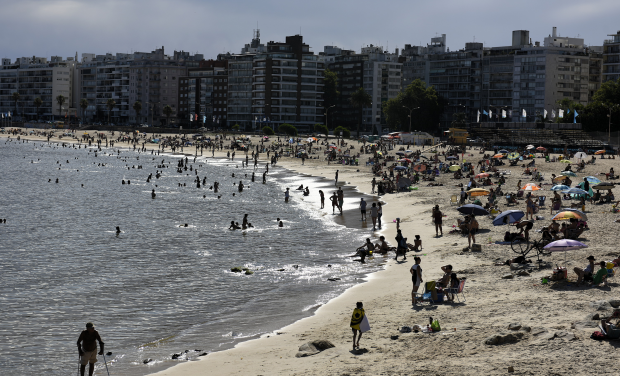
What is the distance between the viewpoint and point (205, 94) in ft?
612

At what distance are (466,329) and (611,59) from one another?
138430 mm

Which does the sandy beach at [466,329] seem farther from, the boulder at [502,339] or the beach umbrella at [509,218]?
the beach umbrella at [509,218]

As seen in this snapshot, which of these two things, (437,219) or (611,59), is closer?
(437,219)

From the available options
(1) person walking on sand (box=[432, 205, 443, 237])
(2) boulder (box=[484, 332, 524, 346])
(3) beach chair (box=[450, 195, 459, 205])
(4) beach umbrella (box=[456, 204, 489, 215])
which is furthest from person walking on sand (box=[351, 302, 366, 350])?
(3) beach chair (box=[450, 195, 459, 205])

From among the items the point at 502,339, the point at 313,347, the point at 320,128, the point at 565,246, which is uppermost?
the point at 320,128

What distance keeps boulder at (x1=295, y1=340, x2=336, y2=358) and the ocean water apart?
2566mm

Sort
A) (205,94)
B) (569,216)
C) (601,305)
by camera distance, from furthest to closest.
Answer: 1. (205,94)
2. (569,216)
3. (601,305)

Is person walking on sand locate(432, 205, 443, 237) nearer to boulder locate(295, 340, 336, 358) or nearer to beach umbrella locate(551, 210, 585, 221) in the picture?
beach umbrella locate(551, 210, 585, 221)

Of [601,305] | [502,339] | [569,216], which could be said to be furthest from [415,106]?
[502,339]

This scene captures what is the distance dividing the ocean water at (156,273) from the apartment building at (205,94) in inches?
4962

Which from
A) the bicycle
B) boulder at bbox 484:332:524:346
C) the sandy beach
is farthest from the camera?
the bicycle

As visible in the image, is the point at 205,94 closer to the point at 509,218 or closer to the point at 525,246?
the point at 509,218

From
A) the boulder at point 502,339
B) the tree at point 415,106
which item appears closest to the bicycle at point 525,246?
the boulder at point 502,339

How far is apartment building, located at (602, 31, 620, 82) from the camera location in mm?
135875
